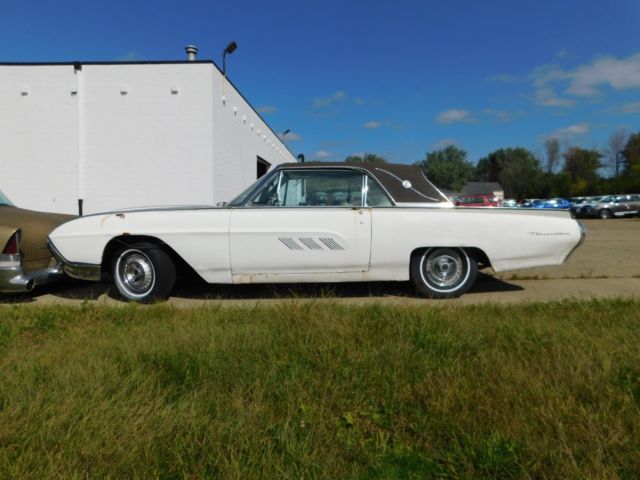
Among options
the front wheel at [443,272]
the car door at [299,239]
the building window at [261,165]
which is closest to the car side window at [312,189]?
the car door at [299,239]

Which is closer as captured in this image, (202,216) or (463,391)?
(463,391)

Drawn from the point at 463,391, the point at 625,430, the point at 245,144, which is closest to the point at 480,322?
the point at 463,391

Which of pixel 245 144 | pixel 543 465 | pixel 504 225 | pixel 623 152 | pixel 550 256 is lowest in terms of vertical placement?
pixel 543 465

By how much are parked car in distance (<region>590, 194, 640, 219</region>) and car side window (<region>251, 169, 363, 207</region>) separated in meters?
31.9

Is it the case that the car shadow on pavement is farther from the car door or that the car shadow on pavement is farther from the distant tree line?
the distant tree line

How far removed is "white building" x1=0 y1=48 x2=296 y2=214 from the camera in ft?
37.6

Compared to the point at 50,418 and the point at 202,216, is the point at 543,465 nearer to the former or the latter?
the point at 50,418

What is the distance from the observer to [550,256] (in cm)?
459

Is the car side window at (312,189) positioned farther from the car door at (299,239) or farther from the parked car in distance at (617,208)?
the parked car in distance at (617,208)

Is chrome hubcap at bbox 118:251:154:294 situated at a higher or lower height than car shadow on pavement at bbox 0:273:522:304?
higher

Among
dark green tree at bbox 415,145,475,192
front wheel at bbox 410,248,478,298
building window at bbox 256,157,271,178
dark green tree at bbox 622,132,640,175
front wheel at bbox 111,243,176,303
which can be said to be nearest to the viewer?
front wheel at bbox 111,243,176,303

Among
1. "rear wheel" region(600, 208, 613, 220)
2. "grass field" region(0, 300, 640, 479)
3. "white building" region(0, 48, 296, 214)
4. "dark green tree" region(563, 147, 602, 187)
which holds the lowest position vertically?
"grass field" region(0, 300, 640, 479)

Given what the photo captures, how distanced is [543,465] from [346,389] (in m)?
0.96

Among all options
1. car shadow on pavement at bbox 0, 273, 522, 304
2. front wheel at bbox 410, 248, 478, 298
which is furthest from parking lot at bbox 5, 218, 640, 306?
front wheel at bbox 410, 248, 478, 298
